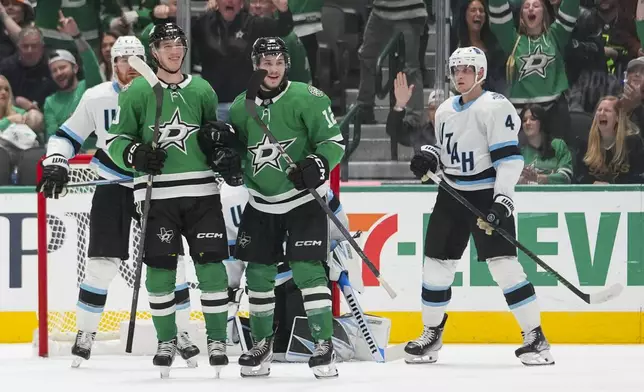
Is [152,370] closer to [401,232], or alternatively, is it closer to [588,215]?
[401,232]

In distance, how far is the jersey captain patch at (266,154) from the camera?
14.5 ft

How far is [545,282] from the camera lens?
18.9 feet

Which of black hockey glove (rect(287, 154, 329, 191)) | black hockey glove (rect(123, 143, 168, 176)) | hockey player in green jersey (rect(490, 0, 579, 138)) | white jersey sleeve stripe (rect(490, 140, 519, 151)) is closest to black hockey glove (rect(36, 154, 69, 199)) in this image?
black hockey glove (rect(123, 143, 168, 176))

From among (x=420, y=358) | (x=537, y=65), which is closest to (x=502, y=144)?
(x=420, y=358)

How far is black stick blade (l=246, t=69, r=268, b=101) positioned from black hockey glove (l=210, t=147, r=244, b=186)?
0.23 metres

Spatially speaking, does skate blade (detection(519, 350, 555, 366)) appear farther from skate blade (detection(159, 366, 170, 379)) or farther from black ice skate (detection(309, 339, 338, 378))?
skate blade (detection(159, 366, 170, 379))

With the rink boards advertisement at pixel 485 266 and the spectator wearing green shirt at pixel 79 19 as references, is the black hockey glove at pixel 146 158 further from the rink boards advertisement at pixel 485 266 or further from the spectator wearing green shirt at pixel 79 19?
the spectator wearing green shirt at pixel 79 19

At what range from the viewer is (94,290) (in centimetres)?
493

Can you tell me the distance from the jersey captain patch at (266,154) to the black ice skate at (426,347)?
1.07 m

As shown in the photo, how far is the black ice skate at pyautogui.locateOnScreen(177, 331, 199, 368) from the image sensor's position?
482cm

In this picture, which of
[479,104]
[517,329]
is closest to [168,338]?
[479,104]

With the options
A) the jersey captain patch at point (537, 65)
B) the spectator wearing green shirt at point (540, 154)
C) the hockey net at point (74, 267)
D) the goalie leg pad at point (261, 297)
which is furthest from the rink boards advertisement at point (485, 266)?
the goalie leg pad at point (261, 297)

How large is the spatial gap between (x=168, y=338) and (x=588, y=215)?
231 centimetres

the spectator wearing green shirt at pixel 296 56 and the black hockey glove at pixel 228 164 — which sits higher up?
the spectator wearing green shirt at pixel 296 56
